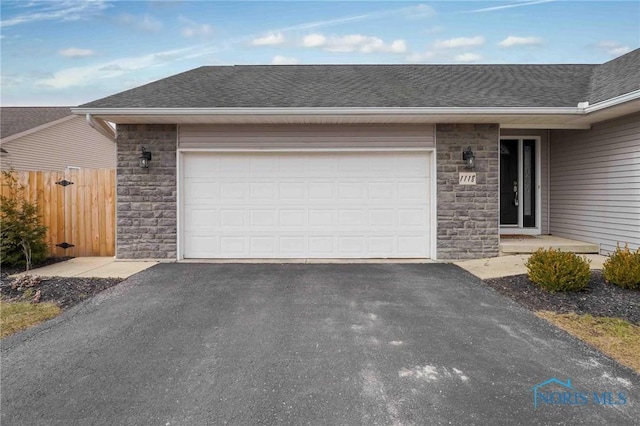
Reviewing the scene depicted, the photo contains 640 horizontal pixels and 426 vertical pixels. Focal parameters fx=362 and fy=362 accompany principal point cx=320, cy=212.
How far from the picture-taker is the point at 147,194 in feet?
24.0

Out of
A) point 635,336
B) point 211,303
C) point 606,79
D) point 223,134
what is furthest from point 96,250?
point 606,79

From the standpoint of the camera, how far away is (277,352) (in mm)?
3271

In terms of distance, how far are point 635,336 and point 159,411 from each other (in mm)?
4342

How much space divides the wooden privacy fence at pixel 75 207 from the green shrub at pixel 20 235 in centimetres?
63

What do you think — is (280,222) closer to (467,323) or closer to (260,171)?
(260,171)

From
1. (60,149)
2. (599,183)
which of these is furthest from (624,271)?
(60,149)

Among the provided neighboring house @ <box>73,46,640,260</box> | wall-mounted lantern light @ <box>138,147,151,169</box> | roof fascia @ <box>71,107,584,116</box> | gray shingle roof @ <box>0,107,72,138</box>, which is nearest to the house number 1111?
neighboring house @ <box>73,46,640,260</box>

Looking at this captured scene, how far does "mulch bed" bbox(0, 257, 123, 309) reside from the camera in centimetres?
492

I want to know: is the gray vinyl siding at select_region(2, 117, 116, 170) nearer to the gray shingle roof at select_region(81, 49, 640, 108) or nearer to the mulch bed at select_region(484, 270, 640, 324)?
the gray shingle roof at select_region(81, 49, 640, 108)

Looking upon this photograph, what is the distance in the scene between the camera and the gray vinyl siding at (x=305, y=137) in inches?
289

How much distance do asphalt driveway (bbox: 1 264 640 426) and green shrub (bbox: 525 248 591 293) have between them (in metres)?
0.73

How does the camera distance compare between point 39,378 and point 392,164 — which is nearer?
point 39,378

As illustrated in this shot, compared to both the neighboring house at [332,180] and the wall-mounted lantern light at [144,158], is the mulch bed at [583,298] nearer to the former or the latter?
the neighboring house at [332,180]

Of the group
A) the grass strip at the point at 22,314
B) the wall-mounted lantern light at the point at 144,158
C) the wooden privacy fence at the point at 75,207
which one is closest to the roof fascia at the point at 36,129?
the wooden privacy fence at the point at 75,207
